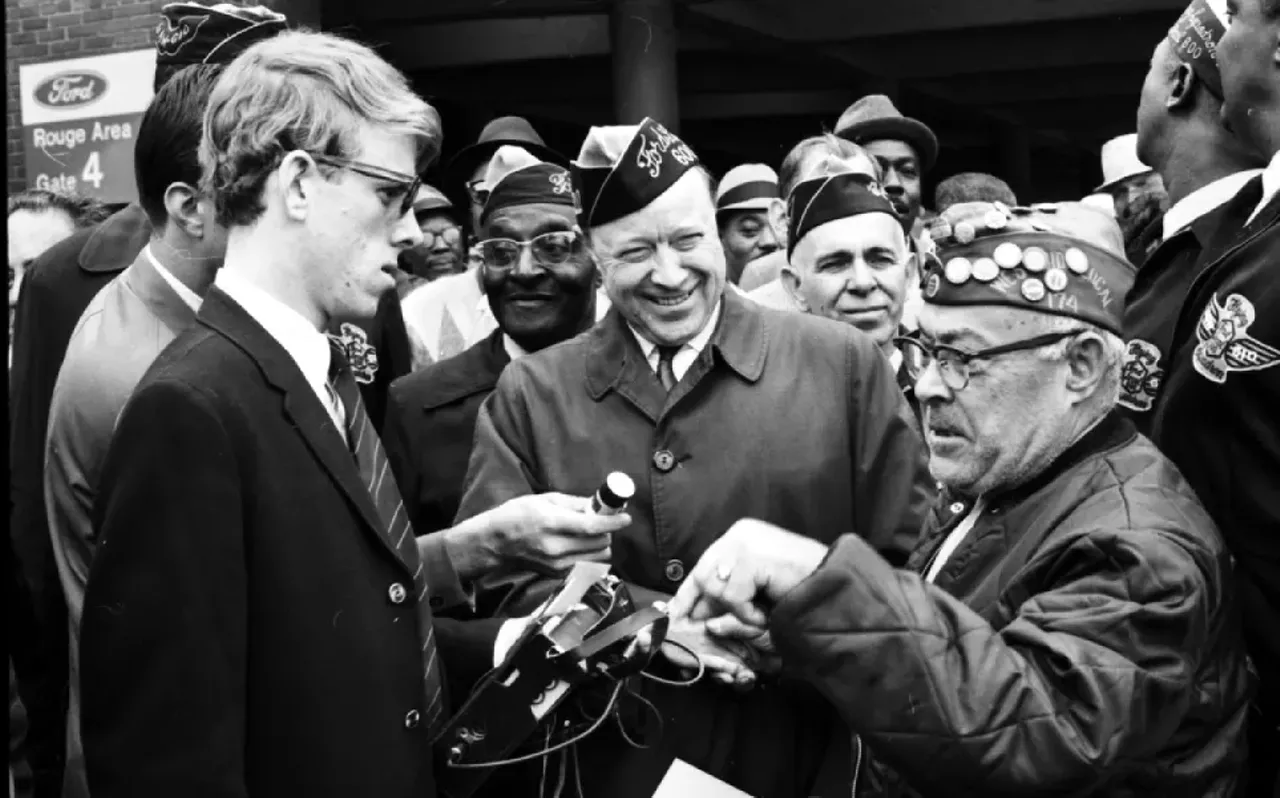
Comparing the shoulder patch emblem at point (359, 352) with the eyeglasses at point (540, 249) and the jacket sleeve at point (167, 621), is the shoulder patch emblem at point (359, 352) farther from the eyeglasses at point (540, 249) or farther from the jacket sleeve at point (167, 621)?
the jacket sleeve at point (167, 621)

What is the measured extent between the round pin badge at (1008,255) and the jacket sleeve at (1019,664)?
495 millimetres

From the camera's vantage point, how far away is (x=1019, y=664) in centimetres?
203

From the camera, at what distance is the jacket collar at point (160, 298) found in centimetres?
284

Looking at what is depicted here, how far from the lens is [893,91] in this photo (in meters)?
17.4

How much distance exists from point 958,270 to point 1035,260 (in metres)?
0.12

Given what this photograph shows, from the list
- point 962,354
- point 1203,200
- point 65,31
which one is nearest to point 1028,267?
point 962,354

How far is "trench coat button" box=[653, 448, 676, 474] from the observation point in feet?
9.71

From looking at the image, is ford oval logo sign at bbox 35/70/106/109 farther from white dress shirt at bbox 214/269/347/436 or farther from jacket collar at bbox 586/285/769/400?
white dress shirt at bbox 214/269/347/436

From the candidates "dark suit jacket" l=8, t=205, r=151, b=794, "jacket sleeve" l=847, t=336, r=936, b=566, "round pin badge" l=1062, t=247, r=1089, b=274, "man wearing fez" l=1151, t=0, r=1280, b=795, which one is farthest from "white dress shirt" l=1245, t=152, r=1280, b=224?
"dark suit jacket" l=8, t=205, r=151, b=794

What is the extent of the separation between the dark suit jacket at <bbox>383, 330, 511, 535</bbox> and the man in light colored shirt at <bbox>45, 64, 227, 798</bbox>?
103cm

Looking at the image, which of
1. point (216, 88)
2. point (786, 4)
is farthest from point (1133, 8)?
point (216, 88)

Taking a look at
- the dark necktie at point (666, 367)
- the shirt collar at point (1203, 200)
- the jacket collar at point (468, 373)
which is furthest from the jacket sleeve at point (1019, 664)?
the jacket collar at point (468, 373)

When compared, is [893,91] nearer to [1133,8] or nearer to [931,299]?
[1133,8]

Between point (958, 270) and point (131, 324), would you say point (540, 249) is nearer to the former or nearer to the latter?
point (131, 324)
